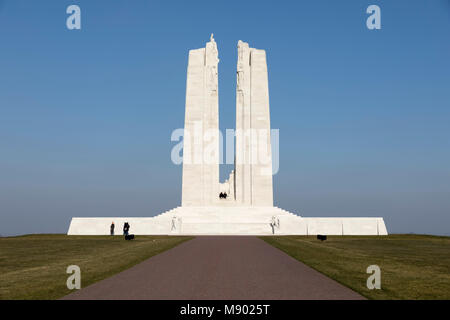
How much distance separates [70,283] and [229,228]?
35297mm

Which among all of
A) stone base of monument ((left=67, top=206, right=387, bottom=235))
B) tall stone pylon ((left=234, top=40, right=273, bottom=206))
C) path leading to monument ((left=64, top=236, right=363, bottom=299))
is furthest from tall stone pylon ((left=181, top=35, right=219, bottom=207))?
path leading to monument ((left=64, top=236, right=363, bottom=299))

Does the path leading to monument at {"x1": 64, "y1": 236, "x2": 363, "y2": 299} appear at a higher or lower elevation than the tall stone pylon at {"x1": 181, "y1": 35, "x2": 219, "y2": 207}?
lower

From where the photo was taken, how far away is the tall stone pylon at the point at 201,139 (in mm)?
58438

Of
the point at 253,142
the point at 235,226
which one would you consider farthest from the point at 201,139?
the point at 235,226

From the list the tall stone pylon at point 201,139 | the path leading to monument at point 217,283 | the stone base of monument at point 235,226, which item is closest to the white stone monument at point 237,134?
the tall stone pylon at point 201,139

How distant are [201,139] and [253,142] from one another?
7.14m

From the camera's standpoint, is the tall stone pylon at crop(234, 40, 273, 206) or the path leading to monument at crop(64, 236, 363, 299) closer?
the path leading to monument at crop(64, 236, 363, 299)

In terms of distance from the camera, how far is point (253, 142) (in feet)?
194

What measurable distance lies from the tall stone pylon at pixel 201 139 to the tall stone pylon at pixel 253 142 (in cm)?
322

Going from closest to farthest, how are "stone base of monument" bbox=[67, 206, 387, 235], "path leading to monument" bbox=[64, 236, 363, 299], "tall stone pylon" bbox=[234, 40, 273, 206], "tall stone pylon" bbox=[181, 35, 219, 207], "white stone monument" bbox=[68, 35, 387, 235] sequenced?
"path leading to monument" bbox=[64, 236, 363, 299] < "stone base of monument" bbox=[67, 206, 387, 235] < "tall stone pylon" bbox=[181, 35, 219, 207] < "white stone monument" bbox=[68, 35, 387, 235] < "tall stone pylon" bbox=[234, 40, 273, 206]

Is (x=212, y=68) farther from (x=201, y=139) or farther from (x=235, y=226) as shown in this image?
(x=235, y=226)

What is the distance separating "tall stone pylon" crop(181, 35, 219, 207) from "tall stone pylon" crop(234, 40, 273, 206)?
3.22 metres

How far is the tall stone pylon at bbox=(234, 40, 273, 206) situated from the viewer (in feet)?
194

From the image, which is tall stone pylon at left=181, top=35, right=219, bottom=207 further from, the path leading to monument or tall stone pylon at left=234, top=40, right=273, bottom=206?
the path leading to monument
